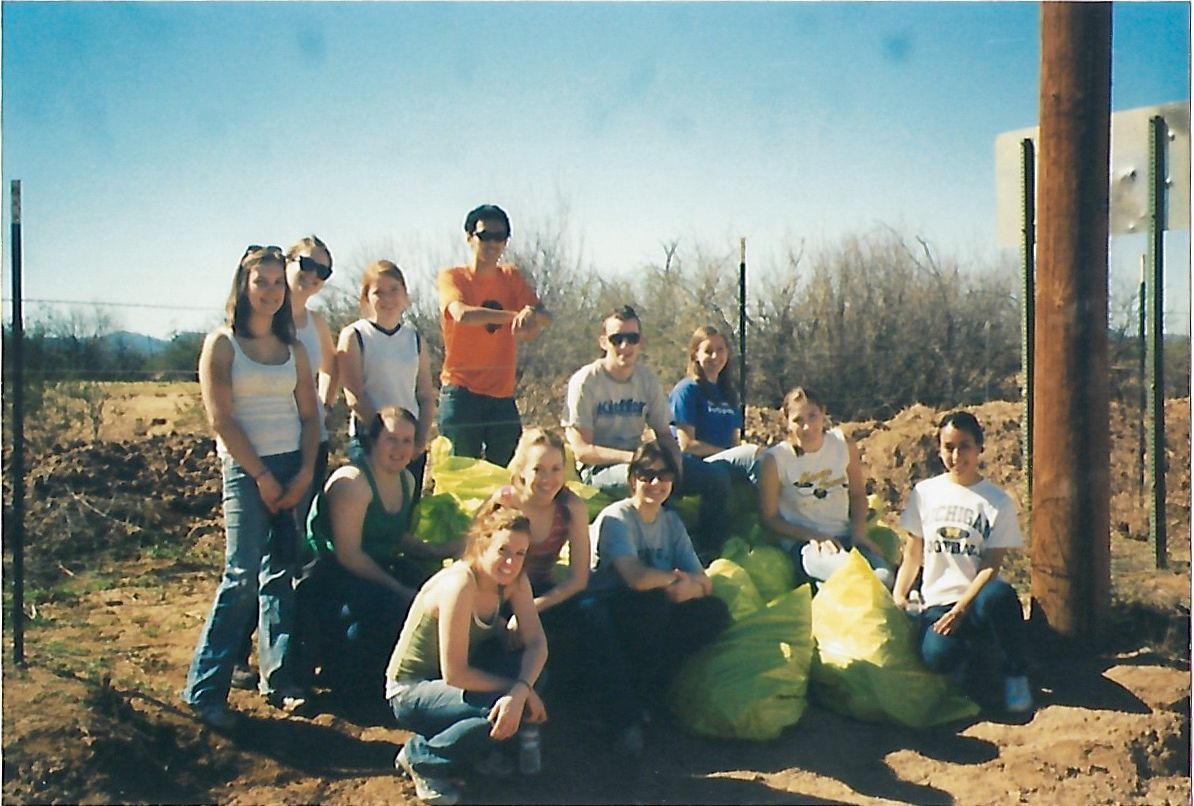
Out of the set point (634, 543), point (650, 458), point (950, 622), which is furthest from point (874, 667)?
point (650, 458)

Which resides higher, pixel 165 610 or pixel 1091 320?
pixel 1091 320

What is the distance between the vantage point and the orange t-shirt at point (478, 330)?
456 centimetres

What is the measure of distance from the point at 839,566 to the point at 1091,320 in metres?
1.31

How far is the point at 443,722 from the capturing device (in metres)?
3.17

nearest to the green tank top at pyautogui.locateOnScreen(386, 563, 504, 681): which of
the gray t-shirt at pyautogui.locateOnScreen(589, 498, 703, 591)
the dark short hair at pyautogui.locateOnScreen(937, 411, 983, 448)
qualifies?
the gray t-shirt at pyautogui.locateOnScreen(589, 498, 703, 591)

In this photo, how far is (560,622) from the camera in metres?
3.60

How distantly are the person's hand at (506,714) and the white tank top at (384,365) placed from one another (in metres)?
1.35

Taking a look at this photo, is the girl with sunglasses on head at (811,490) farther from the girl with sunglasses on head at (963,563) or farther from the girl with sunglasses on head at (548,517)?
the girl with sunglasses on head at (548,517)

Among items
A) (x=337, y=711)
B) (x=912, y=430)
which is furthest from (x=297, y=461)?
(x=912, y=430)

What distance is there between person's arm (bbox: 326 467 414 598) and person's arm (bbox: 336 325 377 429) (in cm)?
48

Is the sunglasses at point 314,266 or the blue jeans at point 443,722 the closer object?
the blue jeans at point 443,722

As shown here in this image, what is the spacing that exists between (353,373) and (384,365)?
11 cm

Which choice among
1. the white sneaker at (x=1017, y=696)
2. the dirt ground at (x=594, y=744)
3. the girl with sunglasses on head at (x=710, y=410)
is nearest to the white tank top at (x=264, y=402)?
the dirt ground at (x=594, y=744)

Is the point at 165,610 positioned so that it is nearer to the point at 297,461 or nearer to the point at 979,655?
the point at 297,461
